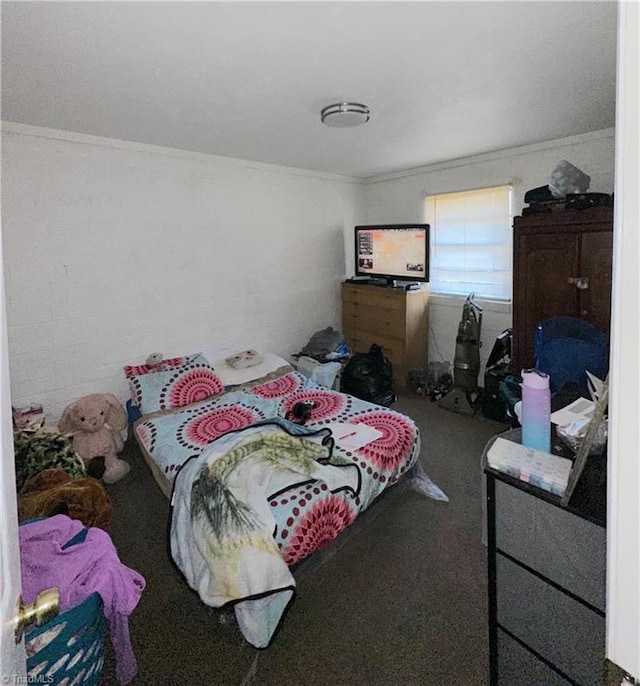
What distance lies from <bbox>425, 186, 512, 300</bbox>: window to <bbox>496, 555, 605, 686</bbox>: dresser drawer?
3.11 meters

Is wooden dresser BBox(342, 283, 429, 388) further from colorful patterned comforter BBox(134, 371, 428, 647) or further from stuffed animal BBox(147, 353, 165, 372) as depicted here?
stuffed animal BBox(147, 353, 165, 372)

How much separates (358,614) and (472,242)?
3.43 meters

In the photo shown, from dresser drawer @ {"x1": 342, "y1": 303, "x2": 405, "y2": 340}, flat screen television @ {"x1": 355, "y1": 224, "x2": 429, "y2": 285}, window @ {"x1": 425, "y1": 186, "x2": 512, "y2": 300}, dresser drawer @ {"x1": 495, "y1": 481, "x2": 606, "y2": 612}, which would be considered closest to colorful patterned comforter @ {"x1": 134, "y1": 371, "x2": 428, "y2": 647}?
dresser drawer @ {"x1": 495, "y1": 481, "x2": 606, "y2": 612}

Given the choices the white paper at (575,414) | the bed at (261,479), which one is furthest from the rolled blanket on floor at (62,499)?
the white paper at (575,414)

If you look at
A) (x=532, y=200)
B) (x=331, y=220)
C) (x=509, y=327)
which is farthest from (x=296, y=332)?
(x=532, y=200)

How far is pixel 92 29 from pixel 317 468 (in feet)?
6.70

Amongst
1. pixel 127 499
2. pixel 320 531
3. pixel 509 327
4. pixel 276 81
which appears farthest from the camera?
pixel 509 327

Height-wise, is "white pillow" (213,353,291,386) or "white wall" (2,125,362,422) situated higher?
"white wall" (2,125,362,422)

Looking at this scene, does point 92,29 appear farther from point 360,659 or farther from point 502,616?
point 360,659

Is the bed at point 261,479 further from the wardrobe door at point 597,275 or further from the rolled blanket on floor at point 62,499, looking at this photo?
the wardrobe door at point 597,275

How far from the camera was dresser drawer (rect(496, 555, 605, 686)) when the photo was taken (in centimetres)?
109

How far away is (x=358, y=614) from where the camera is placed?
5.84ft

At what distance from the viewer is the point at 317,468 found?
1.99m

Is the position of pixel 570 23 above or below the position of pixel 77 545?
above
